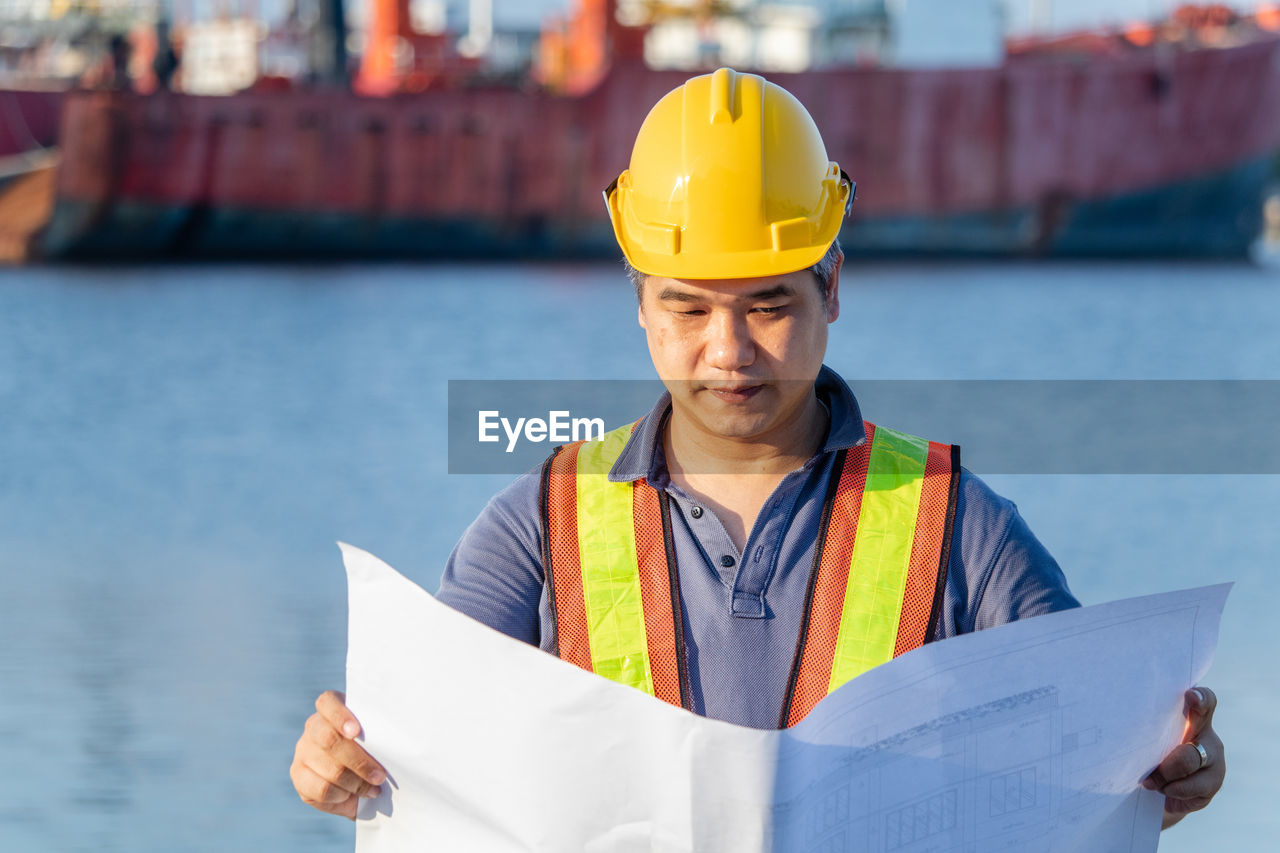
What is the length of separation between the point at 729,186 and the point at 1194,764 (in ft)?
2.33

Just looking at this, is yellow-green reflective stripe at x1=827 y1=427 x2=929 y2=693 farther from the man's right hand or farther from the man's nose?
the man's right hand

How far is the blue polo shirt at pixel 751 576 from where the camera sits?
1.58 metres

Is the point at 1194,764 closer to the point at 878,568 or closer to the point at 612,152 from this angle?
the point at 878,568

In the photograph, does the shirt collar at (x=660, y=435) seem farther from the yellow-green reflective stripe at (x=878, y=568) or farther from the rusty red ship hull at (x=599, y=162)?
the rusty red ship hull at (x=599, y=162)

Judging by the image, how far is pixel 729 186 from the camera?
165 centimetres

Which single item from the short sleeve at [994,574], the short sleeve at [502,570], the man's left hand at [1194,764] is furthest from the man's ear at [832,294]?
the man's left hand at [1194,764]

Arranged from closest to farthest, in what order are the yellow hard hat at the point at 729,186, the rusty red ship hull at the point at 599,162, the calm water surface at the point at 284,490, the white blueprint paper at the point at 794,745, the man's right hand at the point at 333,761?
the white blueprint paper at the point at 794,745
the man's right hand at the point at 333,761
the yellow hard hat at the point at 729,186
the calm water surface at the point at 284,490
the rusty red ship hull at the point at 599,162

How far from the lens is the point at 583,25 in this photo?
30.8 m

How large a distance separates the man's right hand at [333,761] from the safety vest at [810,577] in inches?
8.9

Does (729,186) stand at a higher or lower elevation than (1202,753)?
higher

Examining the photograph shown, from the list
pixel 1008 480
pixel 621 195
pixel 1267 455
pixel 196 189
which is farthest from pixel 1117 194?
pixel 621 195

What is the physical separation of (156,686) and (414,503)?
4.34m

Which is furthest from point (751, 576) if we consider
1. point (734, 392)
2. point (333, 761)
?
point (333, 761)

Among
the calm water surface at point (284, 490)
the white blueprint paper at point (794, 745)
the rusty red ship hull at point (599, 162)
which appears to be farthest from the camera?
the rusty red ship hull at point (599, 162)
